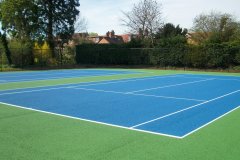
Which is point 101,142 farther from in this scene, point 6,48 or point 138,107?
point 6,48

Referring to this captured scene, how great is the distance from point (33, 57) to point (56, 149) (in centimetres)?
3015

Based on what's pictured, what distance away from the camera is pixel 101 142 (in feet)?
18.8

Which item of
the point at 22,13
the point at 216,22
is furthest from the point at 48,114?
the point at 216,22

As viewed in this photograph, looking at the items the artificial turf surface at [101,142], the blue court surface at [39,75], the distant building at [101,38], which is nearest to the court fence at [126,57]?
the blue court surface at [39,75]

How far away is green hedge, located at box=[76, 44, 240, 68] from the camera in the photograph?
2944cm

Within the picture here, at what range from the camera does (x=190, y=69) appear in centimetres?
3141

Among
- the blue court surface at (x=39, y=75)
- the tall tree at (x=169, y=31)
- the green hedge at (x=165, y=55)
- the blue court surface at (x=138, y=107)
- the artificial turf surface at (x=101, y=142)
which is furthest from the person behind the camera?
the tall tree at (x=169, y=31)

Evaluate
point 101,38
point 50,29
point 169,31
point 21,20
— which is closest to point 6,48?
point 21,20

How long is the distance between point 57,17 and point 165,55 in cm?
1365

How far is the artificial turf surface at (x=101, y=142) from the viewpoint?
501cm

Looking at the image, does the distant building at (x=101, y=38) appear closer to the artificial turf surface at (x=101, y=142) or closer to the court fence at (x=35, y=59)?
the court fence at (x=35, y=59)

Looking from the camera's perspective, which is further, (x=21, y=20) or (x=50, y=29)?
(x=50, y=29)

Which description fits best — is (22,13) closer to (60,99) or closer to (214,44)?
(214,44)

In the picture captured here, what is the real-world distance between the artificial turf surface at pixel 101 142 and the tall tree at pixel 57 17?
29890 millimetres
